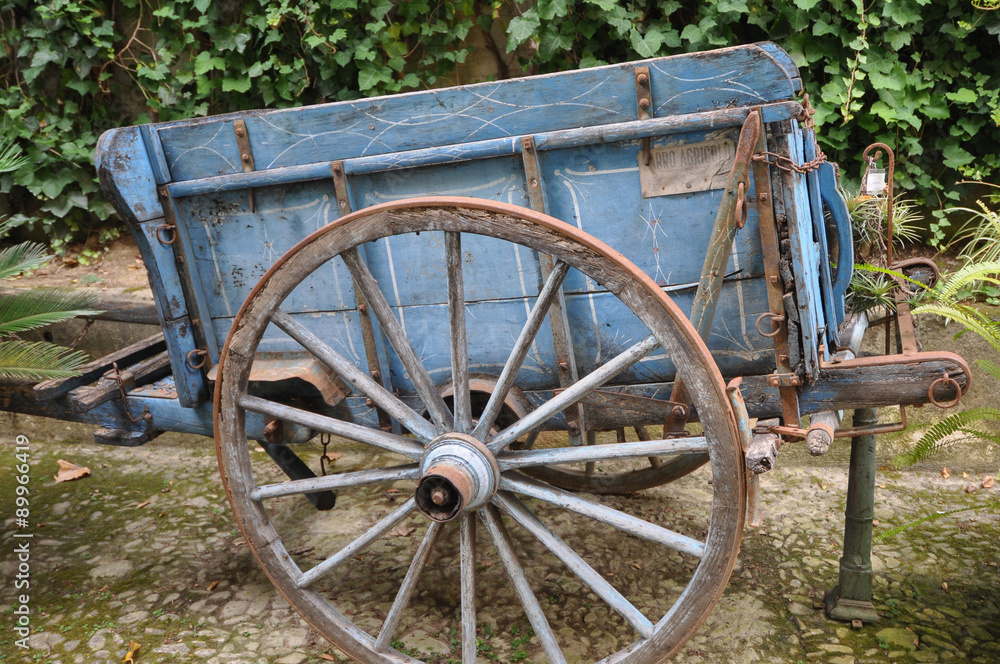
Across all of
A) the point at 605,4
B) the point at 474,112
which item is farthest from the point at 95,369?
the point at 605,4

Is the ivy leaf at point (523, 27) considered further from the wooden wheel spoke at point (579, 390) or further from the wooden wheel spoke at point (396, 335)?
the wooden wheel spoke at point (579, 390)

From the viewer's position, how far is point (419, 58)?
416 cm

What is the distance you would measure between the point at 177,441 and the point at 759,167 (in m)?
3.80

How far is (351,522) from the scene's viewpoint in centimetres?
337

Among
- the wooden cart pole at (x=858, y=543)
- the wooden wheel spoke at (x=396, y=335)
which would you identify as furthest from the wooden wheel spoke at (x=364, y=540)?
the wooden cart pole at (x=858, y=543)

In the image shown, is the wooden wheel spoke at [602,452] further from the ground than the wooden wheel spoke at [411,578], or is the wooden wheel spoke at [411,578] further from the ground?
the wooden wheel spoke at [602,452]

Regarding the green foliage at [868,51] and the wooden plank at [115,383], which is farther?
the green foliage at [868,51]

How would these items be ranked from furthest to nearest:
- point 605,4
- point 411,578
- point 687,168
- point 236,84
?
point 236,84 → point 605,4 → point 411,578 → point 687,168

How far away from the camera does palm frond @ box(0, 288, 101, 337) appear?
2699 millimetres

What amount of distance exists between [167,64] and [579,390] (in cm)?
363

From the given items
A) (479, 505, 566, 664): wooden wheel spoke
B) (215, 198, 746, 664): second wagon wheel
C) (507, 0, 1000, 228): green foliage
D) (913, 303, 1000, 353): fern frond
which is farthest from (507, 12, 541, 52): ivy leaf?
(479, 505, 566, 664): wooden wheel spoke

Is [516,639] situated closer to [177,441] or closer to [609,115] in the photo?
[609,115]

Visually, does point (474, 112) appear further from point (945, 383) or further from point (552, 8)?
point (552, 8)

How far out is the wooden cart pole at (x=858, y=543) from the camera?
2479 mm
